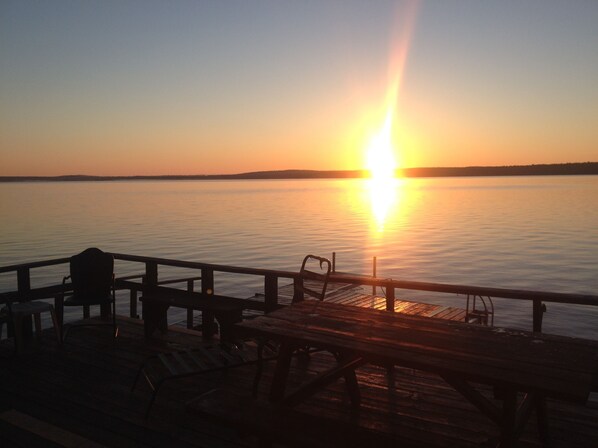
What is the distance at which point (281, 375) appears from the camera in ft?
12.8

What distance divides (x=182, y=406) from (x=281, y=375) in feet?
5.29

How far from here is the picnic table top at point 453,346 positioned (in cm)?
292

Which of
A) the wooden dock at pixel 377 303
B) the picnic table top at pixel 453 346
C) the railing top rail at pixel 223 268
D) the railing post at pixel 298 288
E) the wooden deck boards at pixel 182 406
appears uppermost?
the picnic table top at pixel 453 346

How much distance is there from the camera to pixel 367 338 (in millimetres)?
3674

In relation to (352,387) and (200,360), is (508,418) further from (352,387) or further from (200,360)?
(200,360)

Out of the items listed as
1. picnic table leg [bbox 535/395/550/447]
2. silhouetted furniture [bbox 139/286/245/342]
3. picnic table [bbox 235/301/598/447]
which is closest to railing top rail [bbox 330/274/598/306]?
picnic table [bbox 235/301/598/447]

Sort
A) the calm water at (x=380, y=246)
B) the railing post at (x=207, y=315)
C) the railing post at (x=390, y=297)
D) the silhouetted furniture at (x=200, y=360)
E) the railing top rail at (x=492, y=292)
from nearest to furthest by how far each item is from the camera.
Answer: the railing top rail at (x=492, y=292) < the silhouetted furniture at (x=200, y=360) < the railing post at (x=390, y=297) < the railing post at (x=207, y=315) < the calm water at (x=380, y=246)

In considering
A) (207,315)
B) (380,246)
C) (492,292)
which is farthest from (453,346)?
(380,246)

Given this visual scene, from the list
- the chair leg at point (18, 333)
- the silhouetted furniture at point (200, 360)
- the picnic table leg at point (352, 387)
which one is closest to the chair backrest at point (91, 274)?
the chair leg at point (18, 333)

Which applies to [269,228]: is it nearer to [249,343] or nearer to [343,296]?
[343,296]

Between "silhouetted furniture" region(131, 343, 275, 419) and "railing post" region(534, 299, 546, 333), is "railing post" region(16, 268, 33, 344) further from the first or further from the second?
"railing post" region(534, 299, 546, 333)

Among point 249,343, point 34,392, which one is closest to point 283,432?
point 34,392

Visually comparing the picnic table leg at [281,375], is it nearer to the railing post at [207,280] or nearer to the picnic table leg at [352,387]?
the picnic table leg at [352,387]

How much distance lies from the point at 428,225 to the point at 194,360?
47220mm
